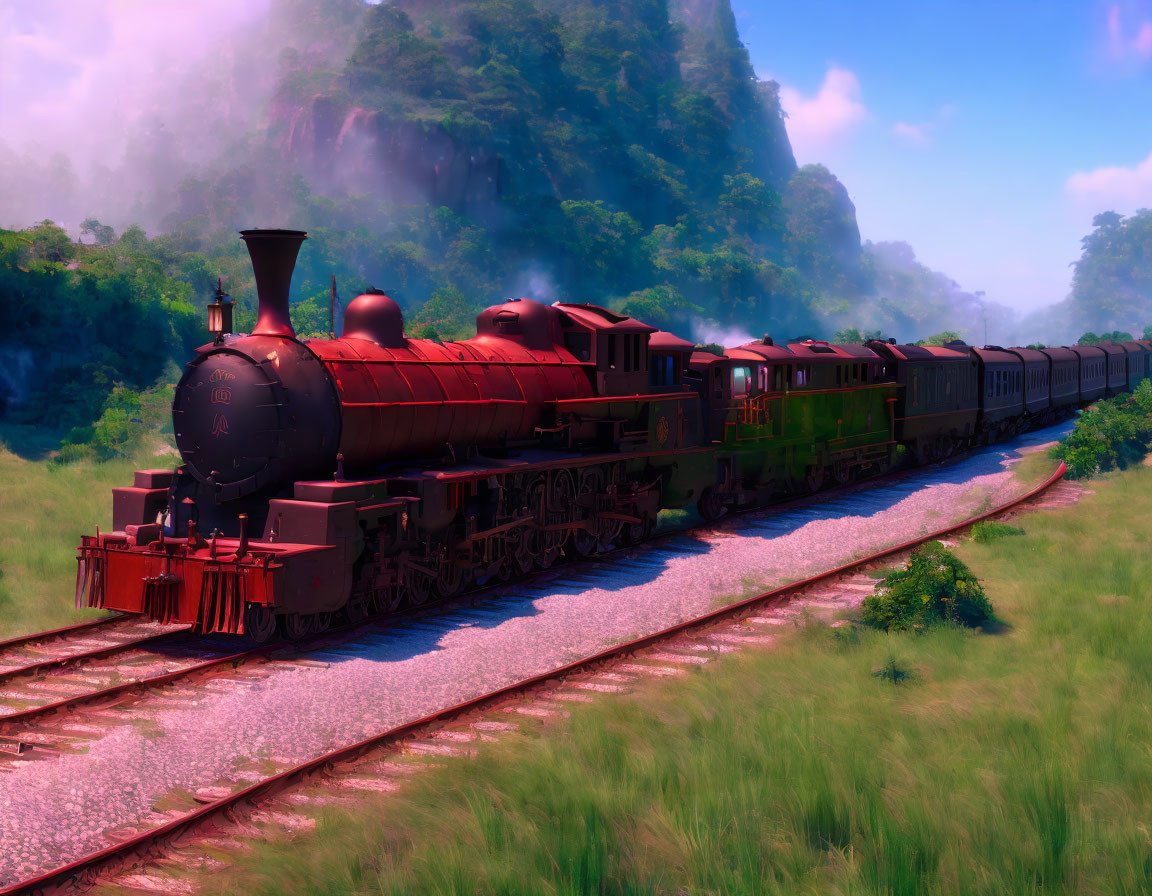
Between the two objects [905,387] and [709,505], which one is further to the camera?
[905,387]

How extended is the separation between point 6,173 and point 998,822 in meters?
128

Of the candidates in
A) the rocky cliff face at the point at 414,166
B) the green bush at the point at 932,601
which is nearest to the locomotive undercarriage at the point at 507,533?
the green bush at the point at 932,601

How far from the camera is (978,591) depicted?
11.7 m

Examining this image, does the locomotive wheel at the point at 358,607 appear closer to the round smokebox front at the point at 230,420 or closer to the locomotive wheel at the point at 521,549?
the round smokebox front at the point at 230,420

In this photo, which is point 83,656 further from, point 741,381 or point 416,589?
point 741,381

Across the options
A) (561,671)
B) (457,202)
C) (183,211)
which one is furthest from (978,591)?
(183,211)

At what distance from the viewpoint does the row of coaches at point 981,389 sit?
25734mm

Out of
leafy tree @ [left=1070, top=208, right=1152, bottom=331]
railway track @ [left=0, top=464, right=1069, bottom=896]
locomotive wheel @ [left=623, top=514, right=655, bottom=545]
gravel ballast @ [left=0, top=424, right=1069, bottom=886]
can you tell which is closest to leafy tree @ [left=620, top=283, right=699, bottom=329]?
locomotive wheel @ [left=623, top=514, right=655, bottom=545]

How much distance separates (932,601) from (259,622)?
7574 millimetres

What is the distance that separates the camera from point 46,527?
54.0 ft

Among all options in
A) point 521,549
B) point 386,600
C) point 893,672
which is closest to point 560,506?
point 521,549

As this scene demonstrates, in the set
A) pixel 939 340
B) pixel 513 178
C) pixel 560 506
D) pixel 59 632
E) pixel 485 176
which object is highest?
pixel 513 178

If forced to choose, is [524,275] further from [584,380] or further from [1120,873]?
[1120,873]

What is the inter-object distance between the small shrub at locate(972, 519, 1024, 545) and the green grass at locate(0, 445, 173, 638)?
13.2 metres
